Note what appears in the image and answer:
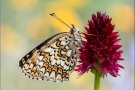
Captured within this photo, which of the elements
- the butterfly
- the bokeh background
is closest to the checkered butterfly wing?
the butterfly

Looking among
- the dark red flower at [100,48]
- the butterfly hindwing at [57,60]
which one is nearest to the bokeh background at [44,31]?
the butterfly hindwing at [57,60]

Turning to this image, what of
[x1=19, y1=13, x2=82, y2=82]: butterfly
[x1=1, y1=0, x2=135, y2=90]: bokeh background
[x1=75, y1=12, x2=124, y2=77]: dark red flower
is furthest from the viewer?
[x1=1, y1=0, x2=135, y2=90]: bokeh background

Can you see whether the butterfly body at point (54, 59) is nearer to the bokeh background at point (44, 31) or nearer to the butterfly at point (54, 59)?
the butterfly at point (54, 59)

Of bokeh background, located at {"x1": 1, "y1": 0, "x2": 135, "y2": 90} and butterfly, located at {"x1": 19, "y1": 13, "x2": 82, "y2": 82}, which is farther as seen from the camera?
bokeh background, located at {"x1": 1, "y1": 0, "x2": 135, "y2": 90}

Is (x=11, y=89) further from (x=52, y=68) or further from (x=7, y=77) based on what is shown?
(x=52, y=68)

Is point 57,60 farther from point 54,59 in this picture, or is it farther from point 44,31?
point 44,31

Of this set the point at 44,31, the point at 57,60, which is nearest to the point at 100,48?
the point at 57,60

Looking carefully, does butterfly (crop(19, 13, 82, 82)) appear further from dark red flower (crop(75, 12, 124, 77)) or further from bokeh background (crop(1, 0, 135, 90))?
bokeh background (crop(1, 0, 135, 90))
